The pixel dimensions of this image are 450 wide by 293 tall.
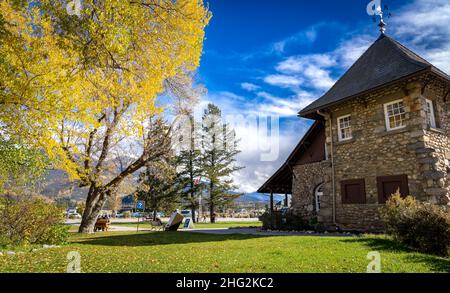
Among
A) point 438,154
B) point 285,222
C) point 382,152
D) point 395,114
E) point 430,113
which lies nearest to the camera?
point 438,154

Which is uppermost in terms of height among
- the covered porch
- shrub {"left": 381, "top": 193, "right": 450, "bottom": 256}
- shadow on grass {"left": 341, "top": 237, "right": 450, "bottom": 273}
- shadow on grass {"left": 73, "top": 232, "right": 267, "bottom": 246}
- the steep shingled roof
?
the steep shingled roof

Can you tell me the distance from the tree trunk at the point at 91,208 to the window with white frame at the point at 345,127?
46.4 ft

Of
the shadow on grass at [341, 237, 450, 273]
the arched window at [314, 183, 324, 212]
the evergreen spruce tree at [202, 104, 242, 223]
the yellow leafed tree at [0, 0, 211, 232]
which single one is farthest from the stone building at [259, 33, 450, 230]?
the evergreen spruce tree at [202, 104, 242, 223]

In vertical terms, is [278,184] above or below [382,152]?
below

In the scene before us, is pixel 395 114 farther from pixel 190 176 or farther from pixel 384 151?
pixel 190 176

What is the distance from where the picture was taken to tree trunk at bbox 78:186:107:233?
17.7 m

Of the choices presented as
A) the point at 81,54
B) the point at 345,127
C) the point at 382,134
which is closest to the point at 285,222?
the point at 345,127

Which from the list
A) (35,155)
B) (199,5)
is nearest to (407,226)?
(199,5)

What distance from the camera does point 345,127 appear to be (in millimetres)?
15531

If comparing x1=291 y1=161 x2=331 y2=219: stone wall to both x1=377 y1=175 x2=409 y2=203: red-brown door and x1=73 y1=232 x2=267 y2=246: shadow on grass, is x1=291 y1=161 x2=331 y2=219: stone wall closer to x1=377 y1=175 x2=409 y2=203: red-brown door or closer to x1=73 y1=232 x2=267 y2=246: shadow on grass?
x1=377 y1=175 x2=409 y2=203: red-brown door

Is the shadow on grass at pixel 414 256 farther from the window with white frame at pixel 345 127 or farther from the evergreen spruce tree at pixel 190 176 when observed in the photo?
the evergreen spruce tree at pixel 190 176

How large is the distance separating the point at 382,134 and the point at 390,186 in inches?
94.3

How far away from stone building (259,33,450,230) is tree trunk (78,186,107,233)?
1289cm
